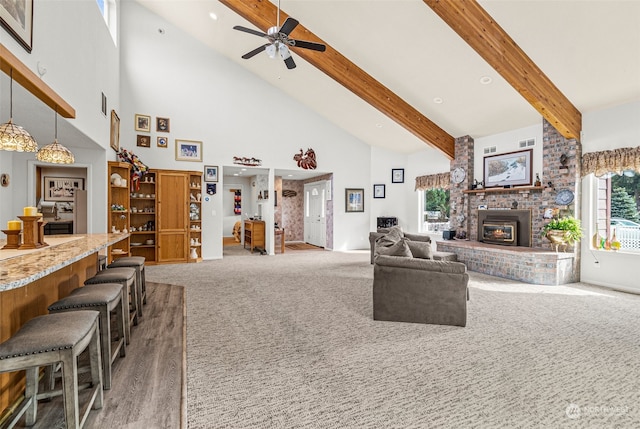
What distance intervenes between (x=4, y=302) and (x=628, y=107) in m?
7.61

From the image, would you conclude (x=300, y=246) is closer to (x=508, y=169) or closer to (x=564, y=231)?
(x=508, y=169)

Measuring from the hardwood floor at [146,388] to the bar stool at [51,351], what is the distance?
0.47ft

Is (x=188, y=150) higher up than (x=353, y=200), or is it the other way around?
(x=188, y=150)

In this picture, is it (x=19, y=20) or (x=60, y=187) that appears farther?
(x=60, y=187)

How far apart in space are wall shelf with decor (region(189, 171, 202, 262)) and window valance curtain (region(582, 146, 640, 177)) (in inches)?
301

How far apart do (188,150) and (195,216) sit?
1.57 meters

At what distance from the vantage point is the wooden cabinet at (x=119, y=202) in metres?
6.21

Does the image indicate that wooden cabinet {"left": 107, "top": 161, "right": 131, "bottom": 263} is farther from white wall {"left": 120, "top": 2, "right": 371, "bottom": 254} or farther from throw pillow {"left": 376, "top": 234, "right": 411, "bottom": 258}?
throw pillow {"left": 376, "top": 234, "right": 411, "bottom": 258}

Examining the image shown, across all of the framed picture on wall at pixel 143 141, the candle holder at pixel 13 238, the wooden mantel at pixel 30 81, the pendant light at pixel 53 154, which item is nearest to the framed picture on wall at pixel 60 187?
the framed picture on wall at pixel 143 141

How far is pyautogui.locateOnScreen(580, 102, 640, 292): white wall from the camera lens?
4.97m

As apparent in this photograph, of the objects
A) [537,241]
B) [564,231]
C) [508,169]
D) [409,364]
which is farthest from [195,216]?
[564,231]

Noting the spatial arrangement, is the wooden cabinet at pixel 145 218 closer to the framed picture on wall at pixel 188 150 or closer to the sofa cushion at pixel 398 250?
the framed picture on wall at pixel 188 150

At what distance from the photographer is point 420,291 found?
3.53m

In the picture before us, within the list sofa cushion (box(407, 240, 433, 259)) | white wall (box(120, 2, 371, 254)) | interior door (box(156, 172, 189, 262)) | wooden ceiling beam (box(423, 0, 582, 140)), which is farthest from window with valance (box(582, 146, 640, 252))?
interior door (box(156, 172, 189, 262))
